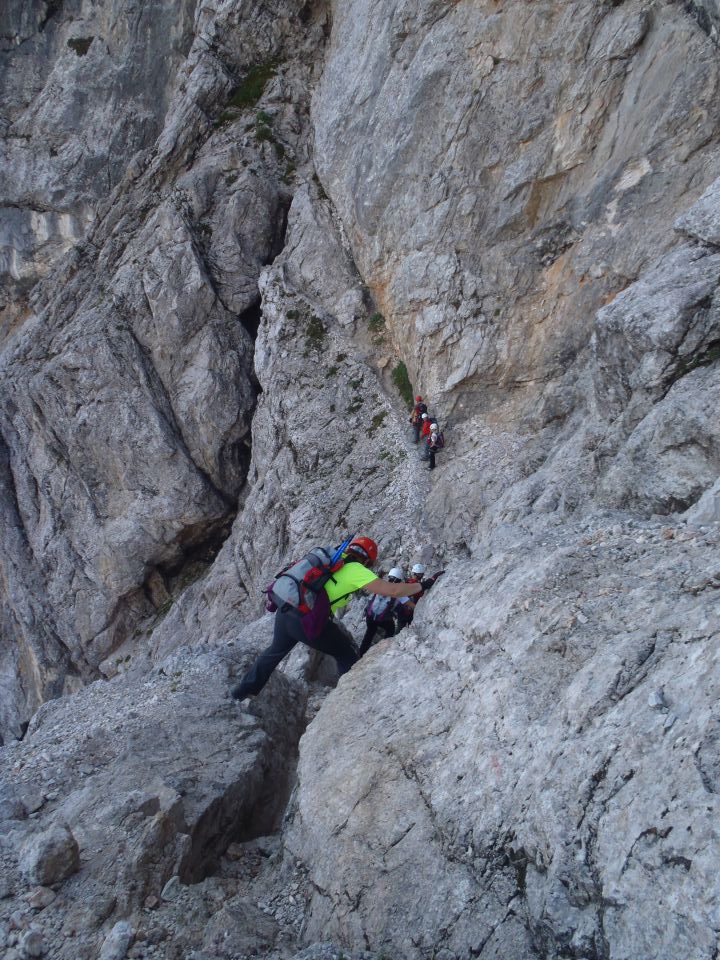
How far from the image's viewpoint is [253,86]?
34.2 meters

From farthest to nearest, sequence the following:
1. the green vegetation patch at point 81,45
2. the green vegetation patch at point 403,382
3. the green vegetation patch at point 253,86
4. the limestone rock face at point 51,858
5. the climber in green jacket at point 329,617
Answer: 1. the green vegetation patch at point 81,45
2. the green vegetation patch at point 253,86
3. the green vegetation patch at point 403,382
4. the climber in green jacket at point 329,617
5. the limestone rock face at point 51,858

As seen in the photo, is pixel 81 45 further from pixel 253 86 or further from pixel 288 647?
pixel 288 647

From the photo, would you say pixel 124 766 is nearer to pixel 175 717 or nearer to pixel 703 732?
pixel 175 717

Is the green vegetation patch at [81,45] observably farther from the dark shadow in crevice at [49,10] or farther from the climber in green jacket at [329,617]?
the climber in green jacket at [329,617]

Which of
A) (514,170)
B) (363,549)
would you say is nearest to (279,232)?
(514,170)

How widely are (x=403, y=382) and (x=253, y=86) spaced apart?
64.9 feet

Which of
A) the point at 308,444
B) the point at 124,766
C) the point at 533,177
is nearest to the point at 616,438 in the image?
the point at 124,766

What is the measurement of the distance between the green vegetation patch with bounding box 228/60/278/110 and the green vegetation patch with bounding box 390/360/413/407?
18.2m

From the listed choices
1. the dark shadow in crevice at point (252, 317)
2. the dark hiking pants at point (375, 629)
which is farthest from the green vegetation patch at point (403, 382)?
the dark hiking pants at point (375, 629)

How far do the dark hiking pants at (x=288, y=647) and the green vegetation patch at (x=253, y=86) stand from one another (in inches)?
1253

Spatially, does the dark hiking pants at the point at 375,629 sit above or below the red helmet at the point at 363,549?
below

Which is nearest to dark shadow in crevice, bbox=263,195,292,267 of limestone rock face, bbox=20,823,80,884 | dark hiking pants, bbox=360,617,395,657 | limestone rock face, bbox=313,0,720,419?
limestone rock face, bbox=313,0,720,419

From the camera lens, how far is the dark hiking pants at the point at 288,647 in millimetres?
10227

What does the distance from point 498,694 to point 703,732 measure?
242cm
